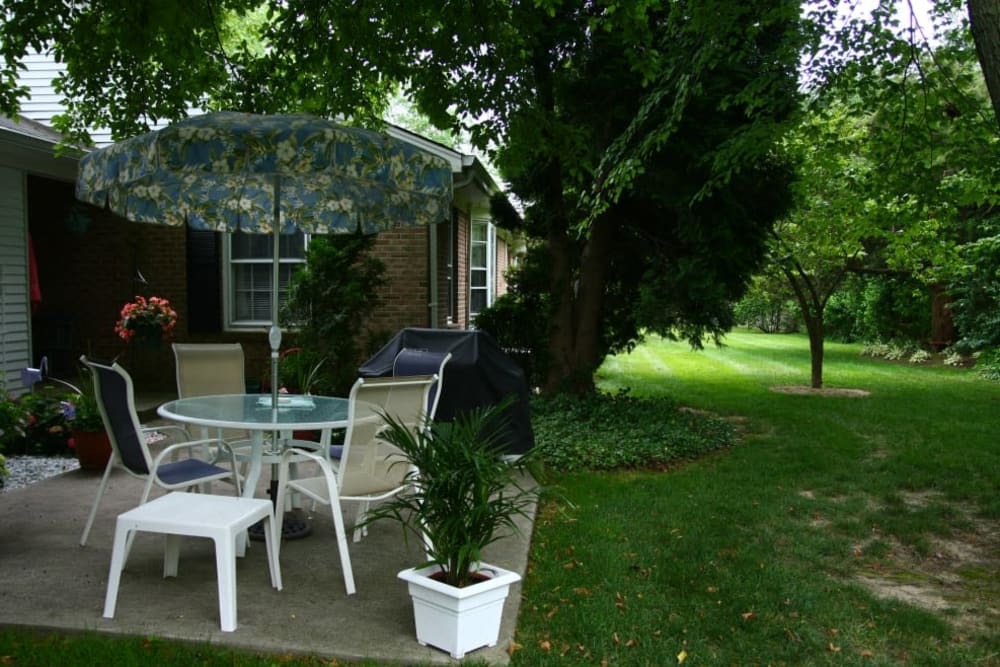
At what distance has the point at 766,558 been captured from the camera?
15.9 ft

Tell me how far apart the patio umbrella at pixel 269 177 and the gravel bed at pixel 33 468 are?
246 cm

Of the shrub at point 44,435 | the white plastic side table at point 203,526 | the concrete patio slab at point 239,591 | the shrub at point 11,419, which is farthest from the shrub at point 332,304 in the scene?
the white plastic side table at point 203,526

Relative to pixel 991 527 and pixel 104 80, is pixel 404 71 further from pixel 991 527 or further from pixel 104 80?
pixel 991 527

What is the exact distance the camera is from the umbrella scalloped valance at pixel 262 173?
382 centimetres

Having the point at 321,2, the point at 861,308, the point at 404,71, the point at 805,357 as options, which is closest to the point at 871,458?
the point at 404,71

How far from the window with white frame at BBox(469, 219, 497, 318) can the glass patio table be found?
10153 mm

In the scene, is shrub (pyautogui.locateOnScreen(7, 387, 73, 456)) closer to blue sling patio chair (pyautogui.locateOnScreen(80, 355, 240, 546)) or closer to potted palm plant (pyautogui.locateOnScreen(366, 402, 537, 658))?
blue sling patio chair (pyautogui.locateOnScreen(80, 355, 240, 546))

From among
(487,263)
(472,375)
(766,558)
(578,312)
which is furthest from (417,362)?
(487,263)

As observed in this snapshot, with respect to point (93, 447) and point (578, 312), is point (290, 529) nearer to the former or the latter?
point (93, 447)

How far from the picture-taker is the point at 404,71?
7.26 m

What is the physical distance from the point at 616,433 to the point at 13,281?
22.2ft

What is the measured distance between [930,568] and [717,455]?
127 inches

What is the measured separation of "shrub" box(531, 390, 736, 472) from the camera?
741cm

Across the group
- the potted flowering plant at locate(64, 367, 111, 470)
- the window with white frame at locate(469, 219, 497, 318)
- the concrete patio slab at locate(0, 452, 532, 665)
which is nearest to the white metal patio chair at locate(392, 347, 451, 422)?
the concrete patio slab at locate(0, 452, 532, 665)
